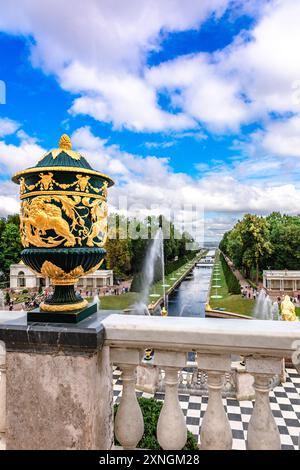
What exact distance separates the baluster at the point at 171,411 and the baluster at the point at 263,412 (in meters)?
0.45

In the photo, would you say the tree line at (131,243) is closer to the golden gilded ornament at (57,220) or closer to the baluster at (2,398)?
the baluster at (2,398)

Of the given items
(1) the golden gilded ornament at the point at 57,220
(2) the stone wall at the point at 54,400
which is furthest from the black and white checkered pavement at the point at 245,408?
(1) the golden gilded ornament at the point at 57,220

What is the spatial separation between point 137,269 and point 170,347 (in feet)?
174

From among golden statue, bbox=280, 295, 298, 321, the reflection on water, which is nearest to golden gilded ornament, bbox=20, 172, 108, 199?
golden statue, bbox=280, 295, 298, 321

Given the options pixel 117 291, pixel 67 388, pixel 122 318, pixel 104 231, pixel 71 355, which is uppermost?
pixel 104 231

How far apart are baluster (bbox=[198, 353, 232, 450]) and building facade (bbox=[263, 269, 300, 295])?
39.8 metres

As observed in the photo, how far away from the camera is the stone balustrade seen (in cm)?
211

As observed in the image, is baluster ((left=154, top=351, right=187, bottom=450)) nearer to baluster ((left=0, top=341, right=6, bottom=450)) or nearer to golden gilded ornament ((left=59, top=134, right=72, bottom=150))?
baluster ((left=0, top=341, right=6, bottom=450))

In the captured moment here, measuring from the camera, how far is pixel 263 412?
2.14 metres

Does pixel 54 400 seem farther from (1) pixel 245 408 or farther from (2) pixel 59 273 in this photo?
(1) pixel 245 408

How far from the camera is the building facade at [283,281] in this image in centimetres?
3972
